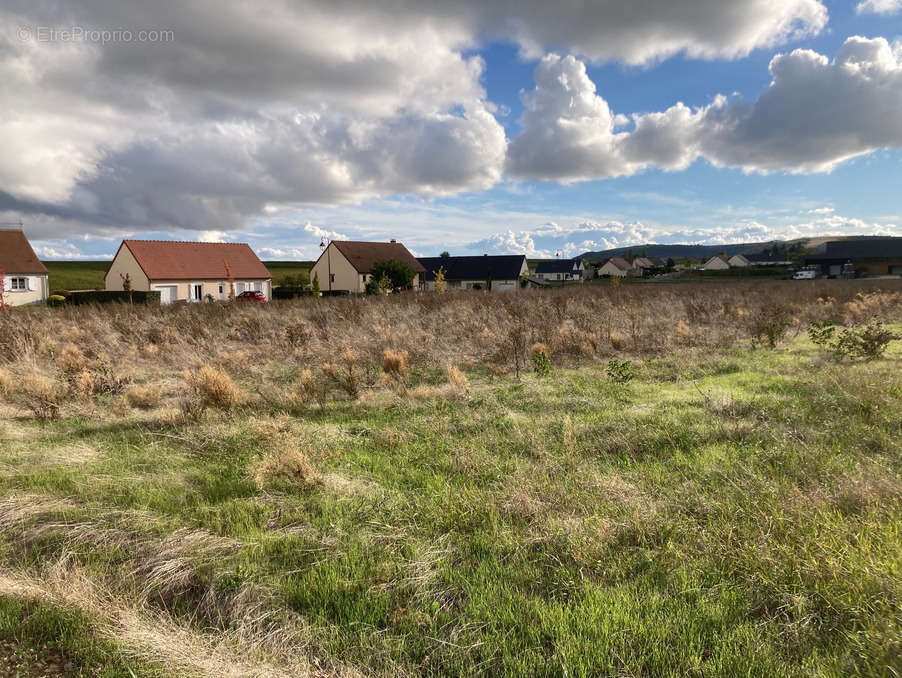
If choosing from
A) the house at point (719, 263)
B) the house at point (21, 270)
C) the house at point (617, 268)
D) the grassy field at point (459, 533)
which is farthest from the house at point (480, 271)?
the house at point (719, 263)

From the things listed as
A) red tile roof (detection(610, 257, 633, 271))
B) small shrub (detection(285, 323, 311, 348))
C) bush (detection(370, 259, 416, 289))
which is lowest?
small shrub (detection(285, 323, 311, 348))

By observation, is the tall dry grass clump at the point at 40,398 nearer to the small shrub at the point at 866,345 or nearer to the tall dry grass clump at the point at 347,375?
the tall dry grass clump at the point at 347,375

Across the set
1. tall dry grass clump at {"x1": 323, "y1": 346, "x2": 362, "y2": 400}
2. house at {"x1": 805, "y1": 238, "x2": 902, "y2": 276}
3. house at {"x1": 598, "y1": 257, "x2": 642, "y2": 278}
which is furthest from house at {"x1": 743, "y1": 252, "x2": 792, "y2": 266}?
tall dry grass clump at {"x1": 323, "y1": 346, "x2": 362, "y2": 400}

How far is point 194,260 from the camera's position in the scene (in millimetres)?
44688

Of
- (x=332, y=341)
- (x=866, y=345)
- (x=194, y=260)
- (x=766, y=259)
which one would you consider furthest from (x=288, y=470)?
(x=766, y=259)

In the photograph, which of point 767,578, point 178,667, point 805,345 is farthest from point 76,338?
point 805,345

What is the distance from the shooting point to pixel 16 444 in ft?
18.4

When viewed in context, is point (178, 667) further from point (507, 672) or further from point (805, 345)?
point (805, 345)

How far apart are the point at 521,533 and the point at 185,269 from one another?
47.6m

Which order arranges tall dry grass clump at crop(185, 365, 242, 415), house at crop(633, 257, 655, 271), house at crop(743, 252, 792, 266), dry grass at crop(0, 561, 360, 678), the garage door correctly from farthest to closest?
1. house at crop(633, 257, 655, 271)
2. house at crop(743, 252, 792, 266)
3. the garage door
4. tall dry grass clump at crop(185, 365, 242, 415)
5. dry grass at crop(0, 561, 360, 678)

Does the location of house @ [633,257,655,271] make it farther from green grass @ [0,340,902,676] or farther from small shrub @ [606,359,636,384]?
green grass @ [0,340,902,676]

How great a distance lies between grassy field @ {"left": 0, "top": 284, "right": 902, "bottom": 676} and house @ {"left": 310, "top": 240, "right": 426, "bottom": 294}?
46743 millimetres

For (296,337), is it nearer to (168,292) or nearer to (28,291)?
(168,292)

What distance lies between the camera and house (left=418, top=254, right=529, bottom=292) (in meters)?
66.2
